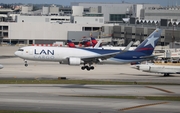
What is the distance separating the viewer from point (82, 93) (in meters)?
48.2

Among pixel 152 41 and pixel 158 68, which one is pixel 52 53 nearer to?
pixel 158 68

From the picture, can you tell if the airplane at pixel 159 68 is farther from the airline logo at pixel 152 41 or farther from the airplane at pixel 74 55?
the airline logo at pixel 152 41

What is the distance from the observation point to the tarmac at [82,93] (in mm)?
39531

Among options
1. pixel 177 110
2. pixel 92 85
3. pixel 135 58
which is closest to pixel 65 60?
pixel 135 58

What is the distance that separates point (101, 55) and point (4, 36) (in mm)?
92043

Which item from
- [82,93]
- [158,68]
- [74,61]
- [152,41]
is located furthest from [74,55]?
[82,93]

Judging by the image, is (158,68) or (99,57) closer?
(158,68)

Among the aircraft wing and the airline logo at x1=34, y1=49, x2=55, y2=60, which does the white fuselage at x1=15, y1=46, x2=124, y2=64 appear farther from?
the aircraft wing

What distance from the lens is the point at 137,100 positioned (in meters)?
44.5

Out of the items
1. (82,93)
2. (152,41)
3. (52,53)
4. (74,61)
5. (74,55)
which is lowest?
(82,93)

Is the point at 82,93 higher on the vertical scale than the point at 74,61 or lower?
lower

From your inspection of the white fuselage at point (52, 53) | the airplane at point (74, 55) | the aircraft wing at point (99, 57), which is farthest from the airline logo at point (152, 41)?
the white fuselage at point (52, 53)

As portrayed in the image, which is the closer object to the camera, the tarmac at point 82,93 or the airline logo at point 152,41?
the tarmac at point 82,93

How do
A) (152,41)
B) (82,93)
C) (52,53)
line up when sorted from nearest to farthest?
(82,93)
(52,53)
(152,41)
